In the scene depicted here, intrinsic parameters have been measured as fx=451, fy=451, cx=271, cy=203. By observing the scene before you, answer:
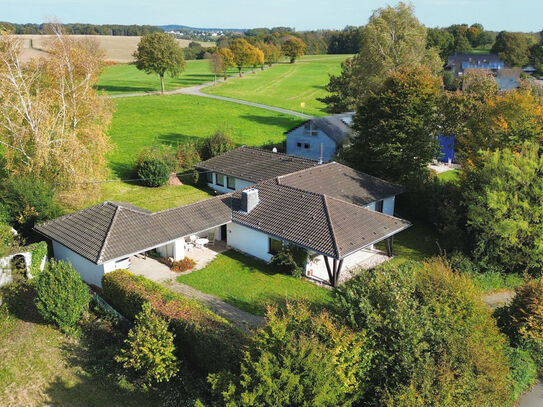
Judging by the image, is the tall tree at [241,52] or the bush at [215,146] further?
the tall tree at [241,52]

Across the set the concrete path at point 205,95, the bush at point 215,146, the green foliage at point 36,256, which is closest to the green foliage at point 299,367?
the green foliage at point 36,256

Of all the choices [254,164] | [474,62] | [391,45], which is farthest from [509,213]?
[474,62]

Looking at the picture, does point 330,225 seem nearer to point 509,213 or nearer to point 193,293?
point 193,293

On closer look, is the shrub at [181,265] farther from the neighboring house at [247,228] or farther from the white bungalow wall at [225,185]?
the white bungalow wall at [225,185]

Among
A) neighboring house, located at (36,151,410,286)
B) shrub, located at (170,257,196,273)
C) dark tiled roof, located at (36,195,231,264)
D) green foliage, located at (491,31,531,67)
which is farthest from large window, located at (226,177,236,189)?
green foliage, located at (491,31,531,67)

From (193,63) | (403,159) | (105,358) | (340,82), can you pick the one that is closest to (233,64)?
(193,63)

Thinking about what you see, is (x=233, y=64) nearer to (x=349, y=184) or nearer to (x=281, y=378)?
(x=349, y=184)
